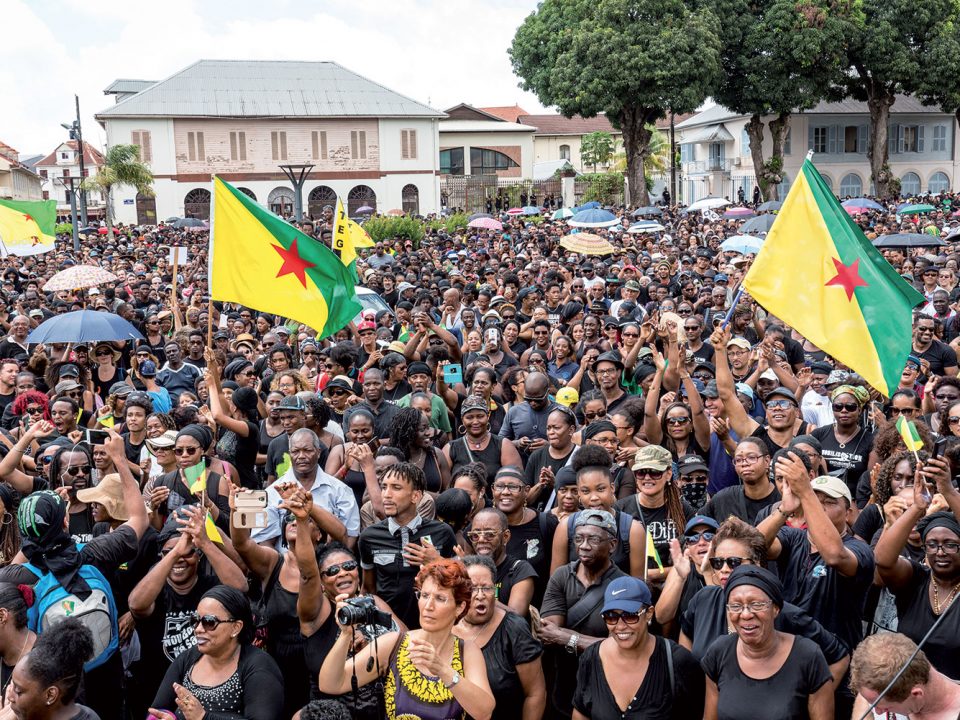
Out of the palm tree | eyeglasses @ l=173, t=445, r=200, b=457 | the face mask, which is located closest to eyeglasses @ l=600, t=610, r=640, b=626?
the face mask

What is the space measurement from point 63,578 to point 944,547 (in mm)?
3899

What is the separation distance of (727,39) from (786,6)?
103 inches

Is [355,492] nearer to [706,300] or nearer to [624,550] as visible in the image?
[624,550]

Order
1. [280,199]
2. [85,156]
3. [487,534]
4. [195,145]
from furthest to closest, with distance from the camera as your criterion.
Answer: [85,156]
[280,199]
[195,145]
[487,534]

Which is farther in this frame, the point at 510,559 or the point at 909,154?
the point at 909,154

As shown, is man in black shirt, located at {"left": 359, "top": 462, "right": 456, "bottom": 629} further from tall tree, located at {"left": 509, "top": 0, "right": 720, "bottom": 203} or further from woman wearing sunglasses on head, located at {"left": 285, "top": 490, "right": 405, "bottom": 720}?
tall tree, located at {"left": 509, "top": 0, "right": 720, "bottom": 203}

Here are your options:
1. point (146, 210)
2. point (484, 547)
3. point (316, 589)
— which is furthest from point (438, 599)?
point (146, 210)

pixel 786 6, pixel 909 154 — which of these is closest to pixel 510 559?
pixel 786 6

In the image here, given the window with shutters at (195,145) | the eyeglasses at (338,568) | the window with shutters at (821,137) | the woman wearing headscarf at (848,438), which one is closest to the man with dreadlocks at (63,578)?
the eyeglasses at (338,568)

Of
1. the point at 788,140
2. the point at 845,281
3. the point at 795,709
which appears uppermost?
the point at 788,140

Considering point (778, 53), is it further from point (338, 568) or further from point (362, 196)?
point (338, 568)

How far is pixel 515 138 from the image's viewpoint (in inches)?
2677

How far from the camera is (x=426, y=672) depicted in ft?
13.1

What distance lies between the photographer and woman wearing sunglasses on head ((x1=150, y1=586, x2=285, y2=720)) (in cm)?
427
